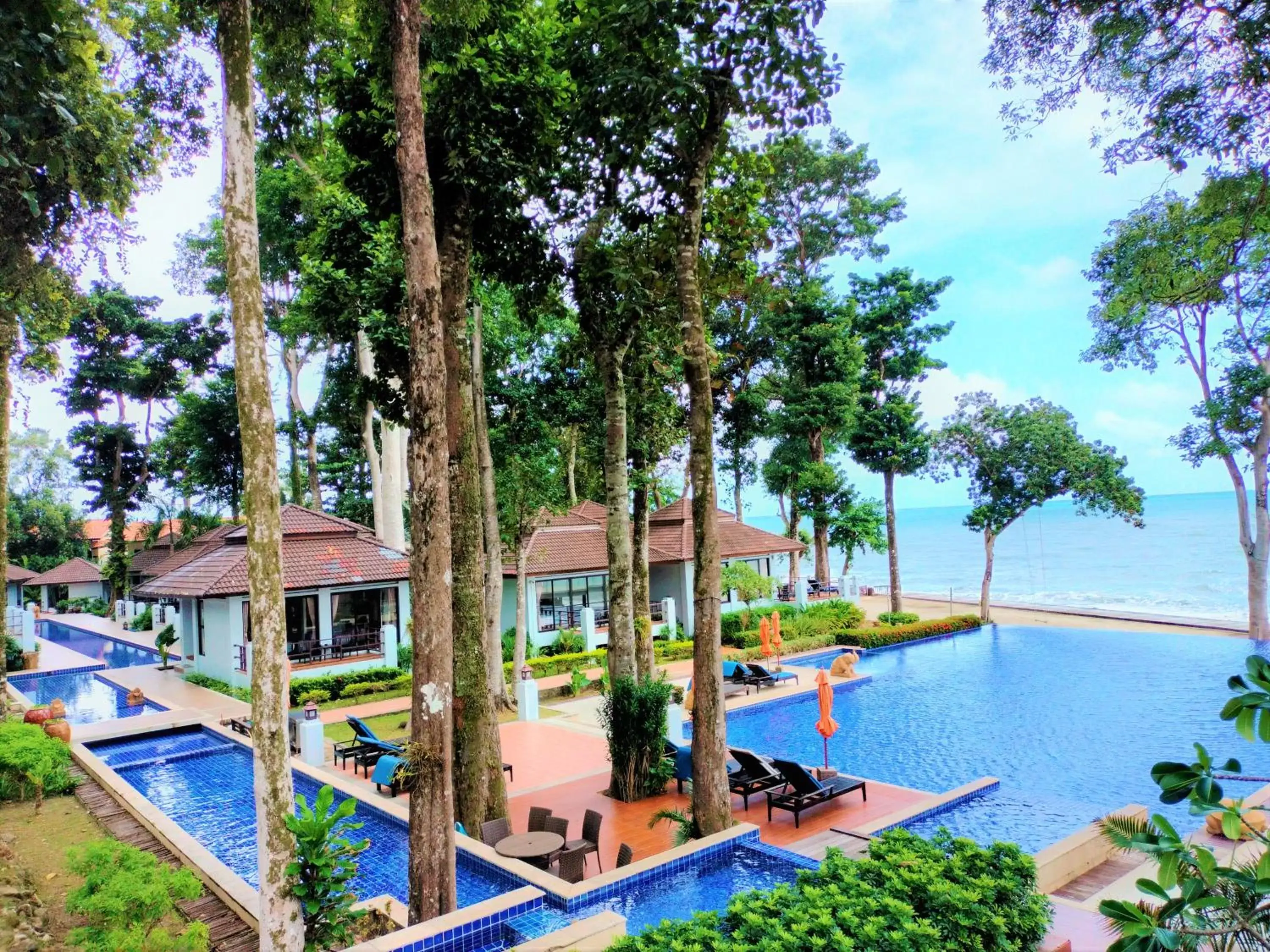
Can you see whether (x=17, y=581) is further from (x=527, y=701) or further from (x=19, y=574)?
(x=527, y=701)

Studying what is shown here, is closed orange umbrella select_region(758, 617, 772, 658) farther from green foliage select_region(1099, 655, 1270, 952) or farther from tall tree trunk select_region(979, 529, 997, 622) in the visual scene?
green foliage select_region(1099, 655, 1270, 952)

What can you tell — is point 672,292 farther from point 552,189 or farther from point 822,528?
point 822,528

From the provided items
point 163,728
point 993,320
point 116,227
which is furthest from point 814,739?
point 993,320

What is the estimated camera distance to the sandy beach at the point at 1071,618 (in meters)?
26.9

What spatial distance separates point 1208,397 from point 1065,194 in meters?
7.68

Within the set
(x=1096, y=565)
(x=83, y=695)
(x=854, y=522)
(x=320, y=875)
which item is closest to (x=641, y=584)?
(x=320, y=875)

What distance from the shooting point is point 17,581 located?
42406 millimetres

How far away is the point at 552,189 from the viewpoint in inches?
434

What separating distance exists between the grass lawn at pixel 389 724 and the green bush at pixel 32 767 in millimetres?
4641

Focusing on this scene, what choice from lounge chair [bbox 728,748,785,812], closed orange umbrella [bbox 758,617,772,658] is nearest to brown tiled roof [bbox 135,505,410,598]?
closed orange umbrella [bbox 758,617,772,658]

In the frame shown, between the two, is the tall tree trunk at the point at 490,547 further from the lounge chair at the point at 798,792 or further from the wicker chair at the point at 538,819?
the lounge chair at the point at 798,792

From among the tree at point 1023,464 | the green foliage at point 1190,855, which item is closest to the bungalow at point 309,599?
the tree at point 1023,464

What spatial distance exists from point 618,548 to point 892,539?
61.8 feet

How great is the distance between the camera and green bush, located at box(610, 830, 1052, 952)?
475 cm
